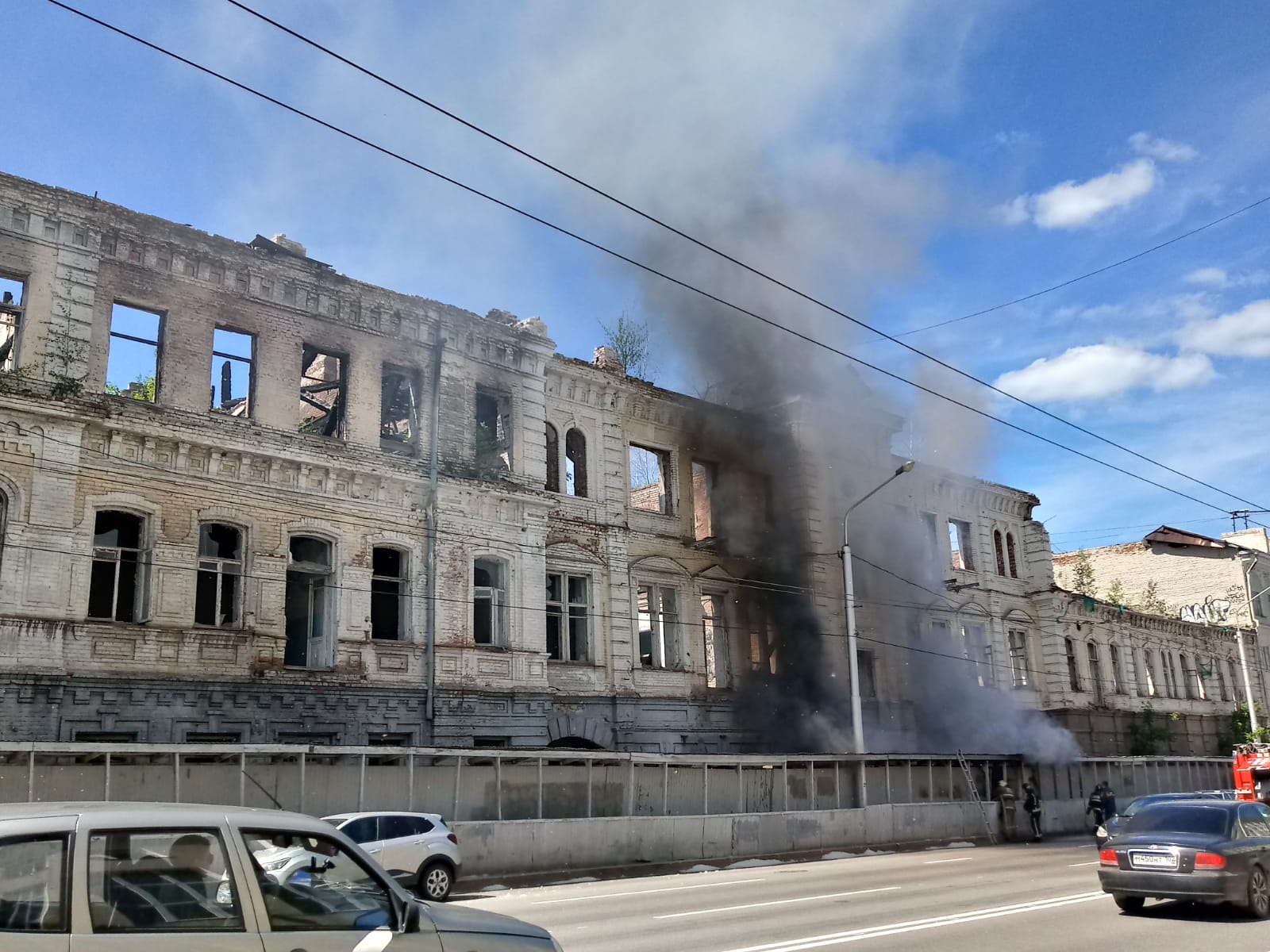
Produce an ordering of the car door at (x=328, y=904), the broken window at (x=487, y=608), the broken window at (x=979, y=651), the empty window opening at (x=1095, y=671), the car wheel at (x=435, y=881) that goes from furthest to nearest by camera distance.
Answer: the empty window opening at (x=1095, y=671), the broken window at (x=979, y=651), the broken window at (x=487, y=608), the car wheel at (x=435, y=881), the car door at (x=328, y=904)

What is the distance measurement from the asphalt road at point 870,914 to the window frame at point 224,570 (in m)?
7.11

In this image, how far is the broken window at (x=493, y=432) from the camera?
24047 millimetres

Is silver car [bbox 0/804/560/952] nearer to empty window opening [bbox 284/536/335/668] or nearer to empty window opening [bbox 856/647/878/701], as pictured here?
empty window opening [bbox 284/536/335/668]

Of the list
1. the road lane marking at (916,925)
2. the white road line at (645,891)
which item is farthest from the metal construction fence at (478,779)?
the road lane marking at (916,925)

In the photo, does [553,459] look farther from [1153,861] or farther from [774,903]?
[1153,861]

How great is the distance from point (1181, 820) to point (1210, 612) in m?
46.6

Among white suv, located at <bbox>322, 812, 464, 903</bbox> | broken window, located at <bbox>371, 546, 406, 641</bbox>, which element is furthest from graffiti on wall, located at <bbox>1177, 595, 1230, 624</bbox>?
white suv, located at <bbox>322, 812, 464, 903</bbox>

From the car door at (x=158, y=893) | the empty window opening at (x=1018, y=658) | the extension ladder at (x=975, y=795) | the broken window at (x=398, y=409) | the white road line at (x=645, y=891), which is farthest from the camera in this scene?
the empty window opening at (x=1018, y=658)

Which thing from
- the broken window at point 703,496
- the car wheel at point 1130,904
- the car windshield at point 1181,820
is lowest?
the car wheel at point 1130,904

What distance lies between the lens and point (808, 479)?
3048cm

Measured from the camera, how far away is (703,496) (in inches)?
1183

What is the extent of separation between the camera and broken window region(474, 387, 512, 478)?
24.0 meters

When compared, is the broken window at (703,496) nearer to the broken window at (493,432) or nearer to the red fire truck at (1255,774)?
the broken window at (493,432)

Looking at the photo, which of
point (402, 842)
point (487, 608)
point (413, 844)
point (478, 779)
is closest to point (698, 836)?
point (478, 779)
